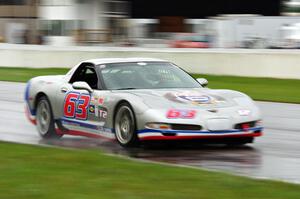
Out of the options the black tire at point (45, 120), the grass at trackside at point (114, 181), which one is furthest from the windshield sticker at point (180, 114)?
the black tire at point (45, 120)

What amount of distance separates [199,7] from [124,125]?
6074 cm

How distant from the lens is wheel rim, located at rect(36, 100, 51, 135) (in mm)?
12109

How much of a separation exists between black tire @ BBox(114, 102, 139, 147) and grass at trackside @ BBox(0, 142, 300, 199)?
5.15 feet

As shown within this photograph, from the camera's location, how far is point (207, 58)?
26.9m

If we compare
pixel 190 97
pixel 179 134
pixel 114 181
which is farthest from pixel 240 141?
pixel 114 181

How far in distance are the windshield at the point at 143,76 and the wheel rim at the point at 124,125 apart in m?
0.65

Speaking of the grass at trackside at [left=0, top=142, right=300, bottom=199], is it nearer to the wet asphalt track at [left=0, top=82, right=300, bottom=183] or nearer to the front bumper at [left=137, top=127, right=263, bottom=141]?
the wet asphalt track at [left=0, top=82, right=300, bottom=183]

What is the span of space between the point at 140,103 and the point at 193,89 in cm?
116

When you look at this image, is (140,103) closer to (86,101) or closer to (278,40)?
(86,101)

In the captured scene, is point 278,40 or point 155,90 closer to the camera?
point 155,90

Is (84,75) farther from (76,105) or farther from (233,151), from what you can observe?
(233,151)

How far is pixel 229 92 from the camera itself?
1097cm

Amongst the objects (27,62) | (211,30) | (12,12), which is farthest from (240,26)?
(12,12)

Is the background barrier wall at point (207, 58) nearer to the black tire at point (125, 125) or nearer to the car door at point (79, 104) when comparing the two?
the car door at point (79, 104)
